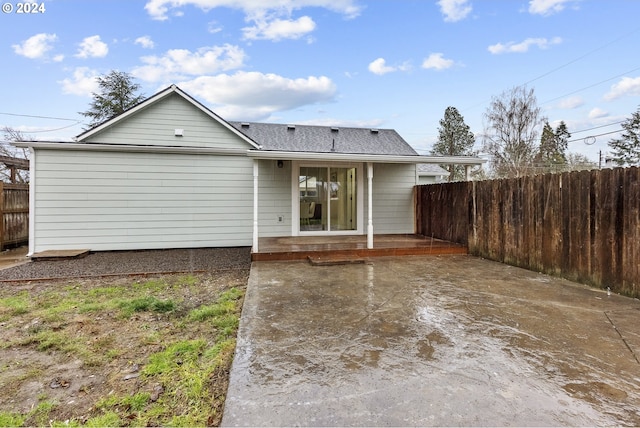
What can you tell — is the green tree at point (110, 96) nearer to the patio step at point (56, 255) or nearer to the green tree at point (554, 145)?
the patio step at point (56, 255)

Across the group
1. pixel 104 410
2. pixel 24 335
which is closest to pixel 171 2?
pixel 24 335

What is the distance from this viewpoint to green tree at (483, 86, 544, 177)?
20.8m

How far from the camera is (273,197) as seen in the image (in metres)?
8.55

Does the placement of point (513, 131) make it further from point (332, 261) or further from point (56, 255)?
point (56, 255)

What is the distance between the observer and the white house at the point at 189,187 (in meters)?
7.31

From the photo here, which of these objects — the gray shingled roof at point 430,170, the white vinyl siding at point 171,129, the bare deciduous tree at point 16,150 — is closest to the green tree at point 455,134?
the gray shingled roof at point 430,170

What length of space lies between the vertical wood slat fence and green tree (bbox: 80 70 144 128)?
12585 millimetres

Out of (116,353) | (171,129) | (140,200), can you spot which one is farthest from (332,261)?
(171,129)

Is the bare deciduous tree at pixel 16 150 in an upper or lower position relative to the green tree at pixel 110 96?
lower

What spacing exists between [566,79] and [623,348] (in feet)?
72.6

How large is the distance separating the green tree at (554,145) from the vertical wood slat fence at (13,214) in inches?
1195

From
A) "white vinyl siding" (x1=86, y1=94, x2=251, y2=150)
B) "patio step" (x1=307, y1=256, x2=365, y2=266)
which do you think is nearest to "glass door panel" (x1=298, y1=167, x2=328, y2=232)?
"white vinyl siding" (x1=86, y1=94, x2=251, y2=150)

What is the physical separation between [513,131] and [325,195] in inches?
748

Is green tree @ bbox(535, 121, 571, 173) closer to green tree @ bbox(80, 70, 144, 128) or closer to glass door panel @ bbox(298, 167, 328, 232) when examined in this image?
glass door panel @ bbox(298, 167, 328, 232)
